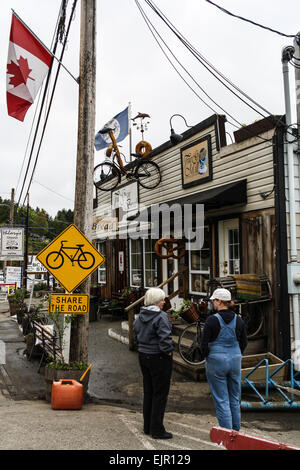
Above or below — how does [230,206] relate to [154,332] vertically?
above

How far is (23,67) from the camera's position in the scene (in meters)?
7.20

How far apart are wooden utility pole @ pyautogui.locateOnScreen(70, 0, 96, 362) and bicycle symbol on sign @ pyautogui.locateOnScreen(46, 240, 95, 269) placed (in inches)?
12.7

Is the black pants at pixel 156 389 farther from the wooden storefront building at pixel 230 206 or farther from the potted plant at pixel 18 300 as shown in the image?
the potted plant at pixel 18 300

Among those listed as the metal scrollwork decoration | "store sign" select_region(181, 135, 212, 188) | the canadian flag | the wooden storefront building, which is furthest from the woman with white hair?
the metal scrollwork decoration

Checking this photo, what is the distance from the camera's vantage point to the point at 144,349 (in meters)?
4.84

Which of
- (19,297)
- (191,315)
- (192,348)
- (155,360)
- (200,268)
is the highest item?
(200,268)

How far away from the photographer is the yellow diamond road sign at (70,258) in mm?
6371

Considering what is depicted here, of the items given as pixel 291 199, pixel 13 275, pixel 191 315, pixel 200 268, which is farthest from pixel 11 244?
pixel 291 199

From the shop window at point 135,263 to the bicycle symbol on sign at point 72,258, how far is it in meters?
7.70

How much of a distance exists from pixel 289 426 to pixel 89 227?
4.03m

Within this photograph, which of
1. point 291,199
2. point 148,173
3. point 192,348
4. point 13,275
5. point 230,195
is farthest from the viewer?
point 13,275

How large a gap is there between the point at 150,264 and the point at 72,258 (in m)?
7.28

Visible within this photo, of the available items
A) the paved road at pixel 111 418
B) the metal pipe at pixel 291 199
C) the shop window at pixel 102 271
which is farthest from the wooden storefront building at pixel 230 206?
the shop window at pixel 102 271

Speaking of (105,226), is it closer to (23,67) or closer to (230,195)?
(230,195)
